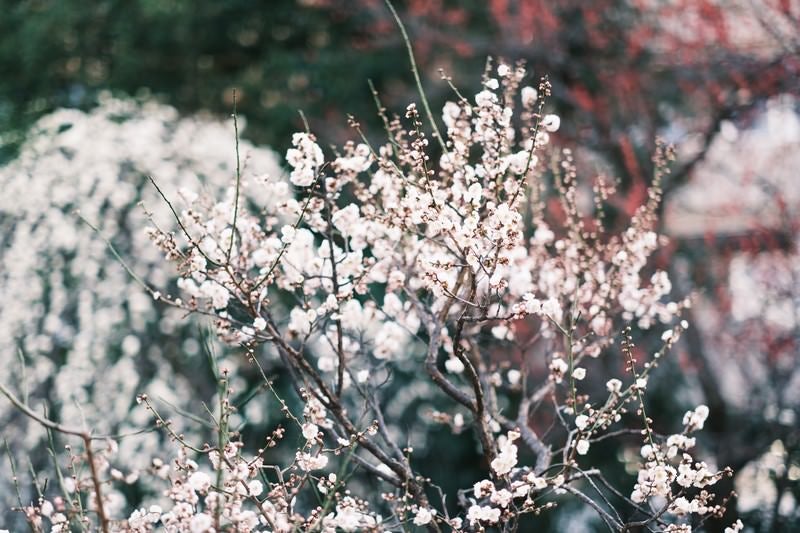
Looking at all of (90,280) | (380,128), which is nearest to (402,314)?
(90,280)

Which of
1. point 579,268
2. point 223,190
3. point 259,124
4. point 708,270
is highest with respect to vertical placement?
point 259,124

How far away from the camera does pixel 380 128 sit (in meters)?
4.56

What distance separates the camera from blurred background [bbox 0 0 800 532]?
371 cm

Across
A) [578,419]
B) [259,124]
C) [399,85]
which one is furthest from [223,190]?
[578,419]

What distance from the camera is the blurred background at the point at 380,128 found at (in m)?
3.71

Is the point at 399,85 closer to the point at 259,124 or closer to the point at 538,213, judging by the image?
the point at 259,124

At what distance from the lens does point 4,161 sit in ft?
12.0

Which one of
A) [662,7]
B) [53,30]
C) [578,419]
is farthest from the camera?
[662,7]

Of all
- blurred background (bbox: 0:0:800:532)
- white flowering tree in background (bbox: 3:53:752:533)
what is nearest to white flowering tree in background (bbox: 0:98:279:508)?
blurred background (bbox: 0:0:800:532)

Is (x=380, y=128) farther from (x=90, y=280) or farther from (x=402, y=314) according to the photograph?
(x=402, y=314)

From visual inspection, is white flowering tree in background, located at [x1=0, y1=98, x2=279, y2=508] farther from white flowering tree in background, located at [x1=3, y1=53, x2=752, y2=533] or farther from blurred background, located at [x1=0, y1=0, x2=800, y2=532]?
white flowering tree in background, located at [x1=3, y1=53, x2=752, y2=533]

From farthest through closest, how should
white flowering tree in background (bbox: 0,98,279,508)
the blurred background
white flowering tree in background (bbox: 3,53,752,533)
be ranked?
the blurred background
white flowering tree in background (bbox: 0,98,279,508)
white flowering tree in background (bbox: 3,53,752,533)

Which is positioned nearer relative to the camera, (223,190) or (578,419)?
(578,419)

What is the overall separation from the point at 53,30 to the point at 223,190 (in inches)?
52.4
